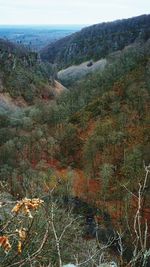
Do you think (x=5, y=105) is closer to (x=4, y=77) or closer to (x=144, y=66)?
(x=4, y=77)

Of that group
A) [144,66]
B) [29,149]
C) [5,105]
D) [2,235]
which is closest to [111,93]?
[144,66]

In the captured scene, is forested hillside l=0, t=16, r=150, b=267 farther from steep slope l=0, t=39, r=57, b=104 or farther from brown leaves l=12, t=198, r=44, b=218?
brown leaves l=12, t=198, r=44, b=218

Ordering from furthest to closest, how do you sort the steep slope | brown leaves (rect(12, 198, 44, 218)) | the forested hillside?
the steep slope, the forested hillside, brown leaves (rect(12, 198, 44, 218))

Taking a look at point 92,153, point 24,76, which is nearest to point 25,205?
point 92,153

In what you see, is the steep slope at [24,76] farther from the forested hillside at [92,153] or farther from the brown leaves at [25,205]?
the brown leaves at [25,205]

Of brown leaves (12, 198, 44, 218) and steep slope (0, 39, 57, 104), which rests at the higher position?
brown leaves (12, 198, 44, 218)

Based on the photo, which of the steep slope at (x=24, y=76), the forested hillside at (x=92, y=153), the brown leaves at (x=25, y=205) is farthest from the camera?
the steep slope at (x=24, y=76)

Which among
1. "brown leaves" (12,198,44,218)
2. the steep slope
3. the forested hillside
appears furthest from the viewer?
the steep slope

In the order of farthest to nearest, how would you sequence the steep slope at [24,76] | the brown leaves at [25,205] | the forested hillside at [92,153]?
the steep slope at [24,76] < the forested hillside at [92,153] < the brown leaves at [25,205]

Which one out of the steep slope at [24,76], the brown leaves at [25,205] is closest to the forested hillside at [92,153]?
the steep slope at [24,76]

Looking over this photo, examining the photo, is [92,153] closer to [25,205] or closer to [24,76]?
[25,205]

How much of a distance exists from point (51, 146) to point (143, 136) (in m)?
16.2

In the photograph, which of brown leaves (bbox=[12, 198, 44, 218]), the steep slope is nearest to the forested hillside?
the steep slope

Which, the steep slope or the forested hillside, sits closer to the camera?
the forested hillside
